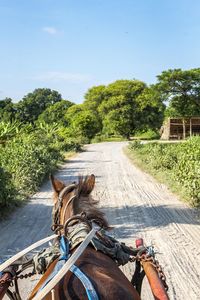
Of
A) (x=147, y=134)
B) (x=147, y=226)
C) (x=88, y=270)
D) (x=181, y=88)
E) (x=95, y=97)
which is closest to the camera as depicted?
(x=88, y=270)

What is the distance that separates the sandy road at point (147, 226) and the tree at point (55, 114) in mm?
54547

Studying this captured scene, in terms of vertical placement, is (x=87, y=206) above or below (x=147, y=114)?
below

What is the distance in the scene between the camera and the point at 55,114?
75562mm

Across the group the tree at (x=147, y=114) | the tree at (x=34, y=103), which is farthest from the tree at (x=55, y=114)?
the tree at (x=147, y=114)

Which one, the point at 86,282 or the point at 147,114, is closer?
the point at 86,282

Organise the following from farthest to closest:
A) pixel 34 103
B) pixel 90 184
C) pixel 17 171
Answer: pixel 34 103
pixel 17 171
pixel 90 184

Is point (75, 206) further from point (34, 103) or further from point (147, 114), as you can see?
point (34, 103)

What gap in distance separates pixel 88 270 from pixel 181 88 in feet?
109

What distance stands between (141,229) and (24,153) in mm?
8978

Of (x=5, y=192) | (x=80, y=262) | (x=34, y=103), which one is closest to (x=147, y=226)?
(x=5, y=192)

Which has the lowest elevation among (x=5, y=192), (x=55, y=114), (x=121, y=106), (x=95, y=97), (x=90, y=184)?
(x=5, y=192)

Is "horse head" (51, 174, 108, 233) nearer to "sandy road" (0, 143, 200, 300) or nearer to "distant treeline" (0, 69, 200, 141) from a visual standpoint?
"sandy road" (0, 143, 200, 300)

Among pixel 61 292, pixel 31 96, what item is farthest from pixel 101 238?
pixel 31 96

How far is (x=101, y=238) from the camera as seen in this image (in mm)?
2814
